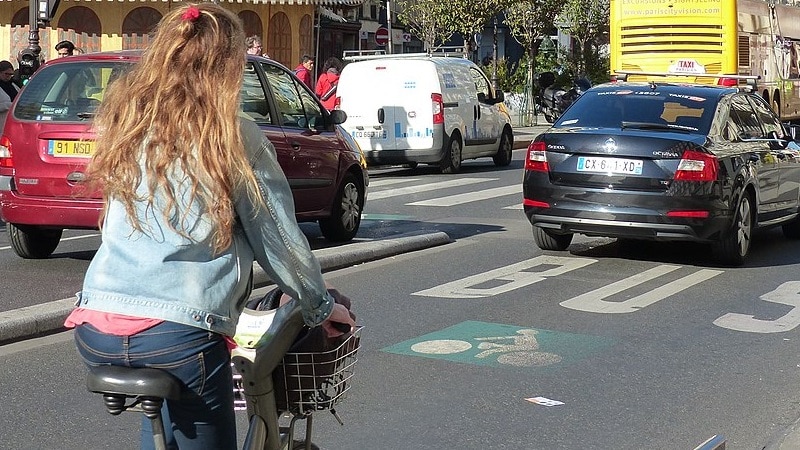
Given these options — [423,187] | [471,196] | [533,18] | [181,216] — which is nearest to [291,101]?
[471,196]

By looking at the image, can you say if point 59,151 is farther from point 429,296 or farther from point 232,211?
point 232,211

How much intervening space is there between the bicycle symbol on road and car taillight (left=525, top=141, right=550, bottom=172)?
3.08 m

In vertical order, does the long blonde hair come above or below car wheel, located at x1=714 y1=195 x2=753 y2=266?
above

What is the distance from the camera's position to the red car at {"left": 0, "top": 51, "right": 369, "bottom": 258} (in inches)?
Result: 375

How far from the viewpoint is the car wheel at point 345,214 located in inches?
467

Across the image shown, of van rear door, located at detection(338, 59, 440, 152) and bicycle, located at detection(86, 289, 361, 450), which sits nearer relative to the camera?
bicycle, located at detection(86, 289, 361, 450)

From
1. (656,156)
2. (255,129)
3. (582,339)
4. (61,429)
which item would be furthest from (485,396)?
(656,156)

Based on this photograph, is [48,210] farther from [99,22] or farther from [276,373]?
[99,22]

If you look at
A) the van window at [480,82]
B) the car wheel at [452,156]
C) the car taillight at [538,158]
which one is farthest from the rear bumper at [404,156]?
the car taillight at [538,158]

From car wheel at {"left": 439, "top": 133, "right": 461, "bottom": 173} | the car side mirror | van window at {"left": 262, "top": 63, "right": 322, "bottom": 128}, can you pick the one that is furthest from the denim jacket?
car wheel at {"left": 439, "top": 133, "right": 461, "bottom": 173}

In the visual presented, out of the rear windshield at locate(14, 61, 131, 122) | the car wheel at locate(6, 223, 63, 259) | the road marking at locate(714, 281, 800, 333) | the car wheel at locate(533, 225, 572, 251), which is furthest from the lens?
the car wheel at locate(533, 225, 572, 251)

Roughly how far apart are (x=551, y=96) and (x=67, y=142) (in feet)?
88.5

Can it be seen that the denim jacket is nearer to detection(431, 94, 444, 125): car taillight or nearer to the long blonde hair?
the long blonde hair

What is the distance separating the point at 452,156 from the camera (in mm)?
20422
